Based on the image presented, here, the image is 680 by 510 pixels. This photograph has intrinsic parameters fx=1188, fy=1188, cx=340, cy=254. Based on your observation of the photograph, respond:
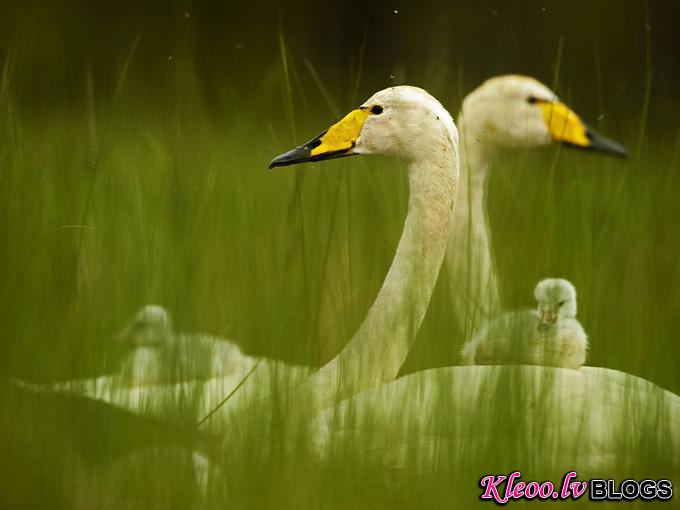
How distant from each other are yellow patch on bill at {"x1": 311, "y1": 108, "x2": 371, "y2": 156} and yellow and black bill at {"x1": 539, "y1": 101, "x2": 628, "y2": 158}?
3.12ft

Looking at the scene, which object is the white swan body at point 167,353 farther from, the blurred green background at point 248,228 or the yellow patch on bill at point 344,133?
the yellow patch on bill at point 344,133

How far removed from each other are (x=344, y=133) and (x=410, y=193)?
0.76 ft

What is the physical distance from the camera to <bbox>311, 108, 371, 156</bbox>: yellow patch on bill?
279cm

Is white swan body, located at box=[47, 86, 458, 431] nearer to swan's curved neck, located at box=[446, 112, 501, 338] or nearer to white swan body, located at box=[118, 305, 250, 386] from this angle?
white swan body, located at box=[118, 305, 250, 386]

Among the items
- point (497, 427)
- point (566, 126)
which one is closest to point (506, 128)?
point (566, 126)

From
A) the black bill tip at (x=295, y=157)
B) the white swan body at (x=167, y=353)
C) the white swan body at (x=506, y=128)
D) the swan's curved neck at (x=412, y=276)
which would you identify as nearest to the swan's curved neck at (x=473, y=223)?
the white swan body at (x=506, y=128)

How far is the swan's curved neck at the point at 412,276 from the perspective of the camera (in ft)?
8.43

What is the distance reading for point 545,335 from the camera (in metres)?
2.61

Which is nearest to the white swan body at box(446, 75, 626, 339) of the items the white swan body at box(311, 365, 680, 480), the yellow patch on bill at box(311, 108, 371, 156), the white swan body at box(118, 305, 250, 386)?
the yellow patch on bill at box(311, 108, 371, 156)

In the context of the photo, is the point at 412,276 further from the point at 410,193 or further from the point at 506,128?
the point at 506,128

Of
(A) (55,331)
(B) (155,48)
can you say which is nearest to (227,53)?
(B) (155,48)

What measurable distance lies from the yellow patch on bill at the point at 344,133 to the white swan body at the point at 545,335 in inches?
22.0

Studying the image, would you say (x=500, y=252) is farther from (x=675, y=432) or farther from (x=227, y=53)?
(x=227, y=53)

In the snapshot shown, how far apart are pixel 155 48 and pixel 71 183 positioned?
551cm
